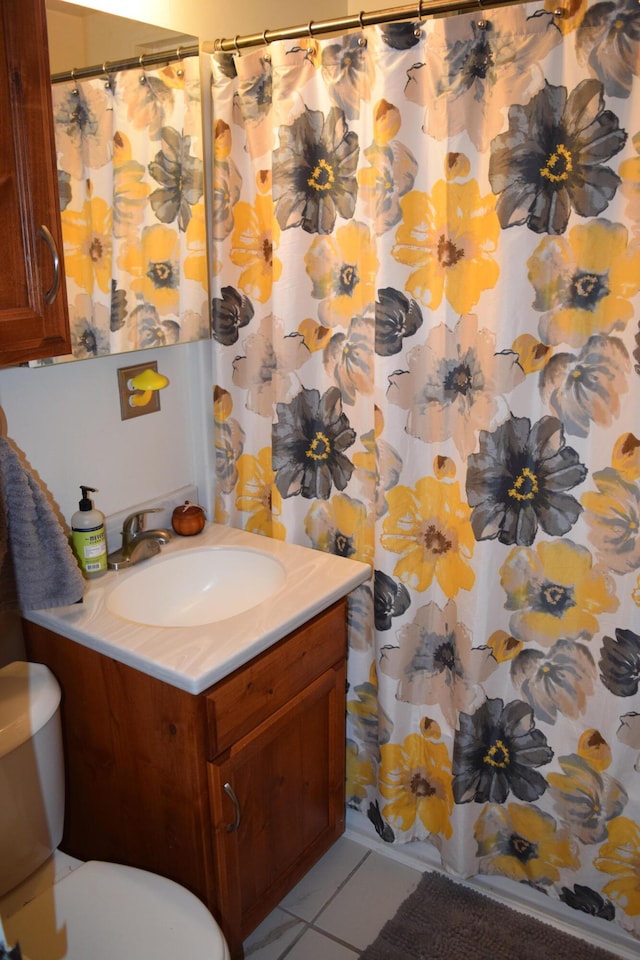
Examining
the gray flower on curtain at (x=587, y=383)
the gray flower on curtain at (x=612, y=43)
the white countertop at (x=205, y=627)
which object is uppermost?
the gray flower on curtain at (x=612, y=43)

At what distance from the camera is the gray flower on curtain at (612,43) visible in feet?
4.41

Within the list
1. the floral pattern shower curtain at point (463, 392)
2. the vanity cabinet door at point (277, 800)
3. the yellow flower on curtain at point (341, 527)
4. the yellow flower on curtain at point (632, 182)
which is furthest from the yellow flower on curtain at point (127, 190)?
the vanity cabinet door at point (277, 800)

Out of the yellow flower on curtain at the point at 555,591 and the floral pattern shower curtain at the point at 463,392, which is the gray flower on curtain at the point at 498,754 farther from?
the yellow flower on curtain at the point at 555,591

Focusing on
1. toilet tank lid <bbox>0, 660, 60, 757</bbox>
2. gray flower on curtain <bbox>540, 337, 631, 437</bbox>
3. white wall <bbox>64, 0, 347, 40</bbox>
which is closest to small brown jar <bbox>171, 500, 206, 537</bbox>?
toilet tank lid <bbox>0, 660, 60, 757</bbox>

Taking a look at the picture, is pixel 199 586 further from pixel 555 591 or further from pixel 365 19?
pixel 365 19

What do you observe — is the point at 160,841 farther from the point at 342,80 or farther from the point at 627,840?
the point at 342,80

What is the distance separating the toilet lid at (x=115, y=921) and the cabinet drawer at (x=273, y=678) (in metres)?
0.26

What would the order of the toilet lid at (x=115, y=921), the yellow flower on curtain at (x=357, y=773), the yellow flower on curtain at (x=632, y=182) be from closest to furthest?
1. the toilet lid at (x=115, y=921)
2. the yellow flower on curtain at (x=632, y=182)
3. the yellow flower on curtain at (x=357, y=773)

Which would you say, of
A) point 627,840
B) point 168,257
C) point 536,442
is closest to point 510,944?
point 627,840

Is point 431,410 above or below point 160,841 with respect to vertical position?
above

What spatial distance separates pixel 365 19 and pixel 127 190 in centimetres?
61

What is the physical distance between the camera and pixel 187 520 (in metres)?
1.97

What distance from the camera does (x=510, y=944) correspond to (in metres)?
1.79

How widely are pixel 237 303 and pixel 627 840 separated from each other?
1555 mm
